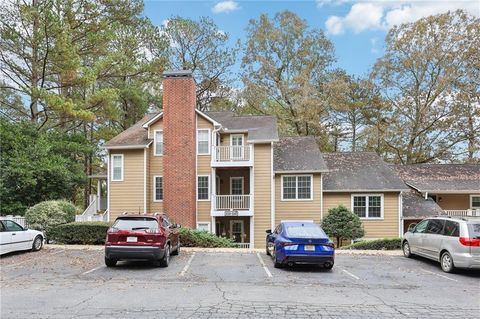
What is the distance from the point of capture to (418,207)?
82.4 ft

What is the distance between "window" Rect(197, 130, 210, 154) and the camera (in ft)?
79.9

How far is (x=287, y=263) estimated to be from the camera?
1182 cm

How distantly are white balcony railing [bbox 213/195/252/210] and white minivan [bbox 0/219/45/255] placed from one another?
10491 mm

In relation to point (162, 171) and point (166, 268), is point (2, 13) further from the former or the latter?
point (166, 268)

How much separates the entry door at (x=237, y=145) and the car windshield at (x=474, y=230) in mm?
14392

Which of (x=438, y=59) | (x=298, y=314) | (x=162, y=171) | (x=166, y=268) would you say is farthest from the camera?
(x=438, y=59)

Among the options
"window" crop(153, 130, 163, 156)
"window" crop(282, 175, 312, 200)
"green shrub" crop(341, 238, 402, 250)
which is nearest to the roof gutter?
"window" crop(153, 130, 163, 156)

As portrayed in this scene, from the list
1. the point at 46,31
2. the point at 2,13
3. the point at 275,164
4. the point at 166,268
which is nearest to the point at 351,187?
the point at 275,164

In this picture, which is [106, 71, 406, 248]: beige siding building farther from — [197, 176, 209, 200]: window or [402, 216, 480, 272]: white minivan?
[402, 216, 480, 272]: white minivan

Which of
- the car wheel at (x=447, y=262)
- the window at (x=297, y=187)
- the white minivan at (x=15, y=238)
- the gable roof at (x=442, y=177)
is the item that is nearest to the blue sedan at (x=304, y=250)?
the car wheel at (x=447, y=262)

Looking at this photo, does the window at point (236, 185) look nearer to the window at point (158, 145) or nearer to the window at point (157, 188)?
the window at point (157, 188)

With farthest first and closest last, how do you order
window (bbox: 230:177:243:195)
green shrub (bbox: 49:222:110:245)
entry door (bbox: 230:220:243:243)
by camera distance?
1. window (bbox: 230:177:243:195)
2. entry door (bbox: 230:220:243:243)
3. green shrub (bbox: 49:222:110:245)

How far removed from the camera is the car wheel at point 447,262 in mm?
11672

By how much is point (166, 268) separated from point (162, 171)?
12.8 metres
